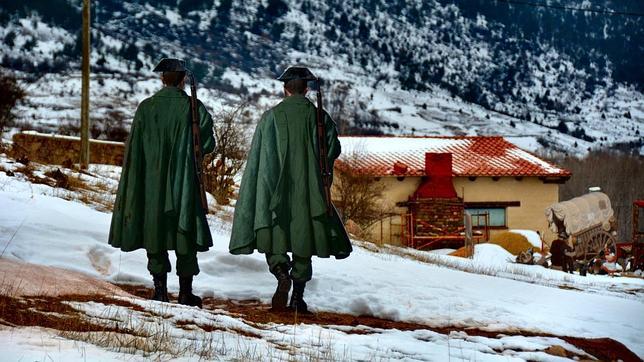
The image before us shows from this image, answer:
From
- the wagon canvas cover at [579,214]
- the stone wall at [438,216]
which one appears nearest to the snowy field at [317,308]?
the wagon canvas cover at [579,214]

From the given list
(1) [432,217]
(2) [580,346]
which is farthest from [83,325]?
(1) [432,217]

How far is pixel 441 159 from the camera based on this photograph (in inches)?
1420

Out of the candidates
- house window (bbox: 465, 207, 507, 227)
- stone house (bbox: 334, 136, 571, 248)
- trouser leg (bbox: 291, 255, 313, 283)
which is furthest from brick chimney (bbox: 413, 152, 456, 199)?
trouser leg (bbox: 291, 255, 313, 283)

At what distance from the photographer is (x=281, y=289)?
7.20m

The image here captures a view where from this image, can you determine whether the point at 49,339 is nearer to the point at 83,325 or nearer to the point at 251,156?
the point at 83,325

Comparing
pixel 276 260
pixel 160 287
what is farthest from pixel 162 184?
pixel 276 260

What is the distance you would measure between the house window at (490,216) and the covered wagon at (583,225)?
1000 cm

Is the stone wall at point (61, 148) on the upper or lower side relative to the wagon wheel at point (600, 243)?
upper

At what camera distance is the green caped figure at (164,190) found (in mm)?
7102

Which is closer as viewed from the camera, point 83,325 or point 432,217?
point 83,325

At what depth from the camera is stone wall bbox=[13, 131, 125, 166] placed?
68.5 feet

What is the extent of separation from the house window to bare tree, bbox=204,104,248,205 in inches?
658

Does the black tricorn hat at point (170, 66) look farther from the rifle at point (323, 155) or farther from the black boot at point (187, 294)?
the black boot at point (187, 294)

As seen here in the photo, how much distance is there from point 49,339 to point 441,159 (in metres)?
32.3
